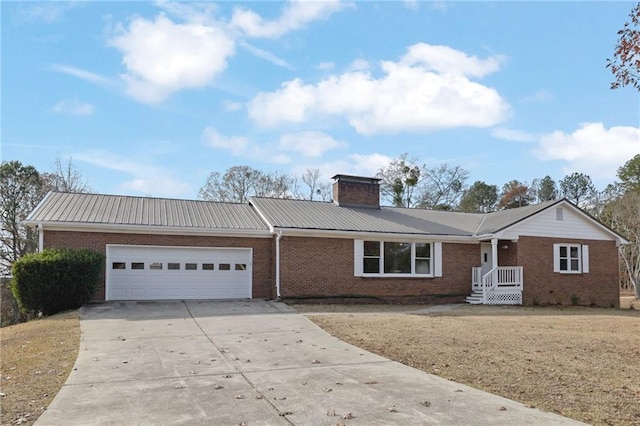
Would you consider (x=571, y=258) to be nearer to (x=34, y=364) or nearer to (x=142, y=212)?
(x=142, y=212)

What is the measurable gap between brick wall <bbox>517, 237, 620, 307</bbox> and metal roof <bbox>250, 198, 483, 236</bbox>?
2637 millimetres

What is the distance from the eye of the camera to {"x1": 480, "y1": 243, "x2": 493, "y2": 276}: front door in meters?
22.2

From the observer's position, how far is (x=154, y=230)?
1759cm

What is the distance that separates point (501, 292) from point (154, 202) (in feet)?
46.0

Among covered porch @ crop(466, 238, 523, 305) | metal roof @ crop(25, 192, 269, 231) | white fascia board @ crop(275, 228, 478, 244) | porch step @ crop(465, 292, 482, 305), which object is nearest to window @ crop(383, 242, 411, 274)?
white fascia board @ crop(275, 228, 478, 244)

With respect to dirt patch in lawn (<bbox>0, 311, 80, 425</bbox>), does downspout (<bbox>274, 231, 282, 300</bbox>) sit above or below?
above

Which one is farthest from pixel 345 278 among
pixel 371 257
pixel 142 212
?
pixel 142 212

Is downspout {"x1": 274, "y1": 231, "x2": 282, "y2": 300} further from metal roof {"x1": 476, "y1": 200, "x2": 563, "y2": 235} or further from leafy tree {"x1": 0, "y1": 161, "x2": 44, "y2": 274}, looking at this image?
leafy tree {"x1": 0, "y1": 161, "x2": 44, "y2": 274}

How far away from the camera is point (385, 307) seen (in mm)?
18438

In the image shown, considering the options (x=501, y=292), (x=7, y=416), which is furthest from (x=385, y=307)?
(x=7, y=416)

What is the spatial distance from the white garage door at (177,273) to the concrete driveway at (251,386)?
5774 mm

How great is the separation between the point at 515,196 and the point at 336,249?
4187 cm

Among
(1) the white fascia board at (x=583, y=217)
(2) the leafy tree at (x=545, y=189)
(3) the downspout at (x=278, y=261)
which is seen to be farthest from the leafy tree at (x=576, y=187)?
(3) the downspout at (x=278, y=261)

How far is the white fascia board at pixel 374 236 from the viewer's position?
18672 millimetres
